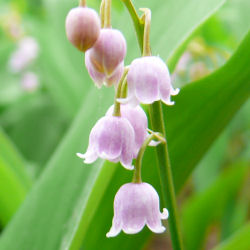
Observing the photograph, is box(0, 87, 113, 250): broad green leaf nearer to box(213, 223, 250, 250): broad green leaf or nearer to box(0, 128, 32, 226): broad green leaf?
box(0, 128, 32, 226): broad green leaf

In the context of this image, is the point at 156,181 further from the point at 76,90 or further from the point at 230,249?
the point at 76,90

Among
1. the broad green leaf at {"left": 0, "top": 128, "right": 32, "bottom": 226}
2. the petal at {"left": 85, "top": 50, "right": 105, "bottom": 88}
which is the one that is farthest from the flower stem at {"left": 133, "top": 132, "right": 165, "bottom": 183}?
the broad green leaf at {"left": 0, "top": 128, "right": 32, "bottom": 226}

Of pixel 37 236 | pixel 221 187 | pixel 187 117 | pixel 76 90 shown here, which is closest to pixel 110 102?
pixel 187 117

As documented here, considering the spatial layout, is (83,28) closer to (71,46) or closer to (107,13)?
(107,13)

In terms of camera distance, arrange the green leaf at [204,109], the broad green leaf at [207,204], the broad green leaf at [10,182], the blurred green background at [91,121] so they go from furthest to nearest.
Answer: the broad green leaf at [207,204], the broad green leaf at [10,182], the blurred green background at [91,121], the green leaf at [204,109]

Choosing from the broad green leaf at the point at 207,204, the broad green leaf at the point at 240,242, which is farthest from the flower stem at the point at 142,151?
the broad green leaf at the point at 207,204

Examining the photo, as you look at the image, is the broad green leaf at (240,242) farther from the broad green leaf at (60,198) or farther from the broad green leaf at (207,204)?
the broad green leaf at (207,204)

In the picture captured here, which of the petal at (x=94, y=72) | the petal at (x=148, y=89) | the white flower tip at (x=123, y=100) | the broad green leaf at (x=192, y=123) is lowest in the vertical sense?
the white flower tip at (x=123, y=100)
